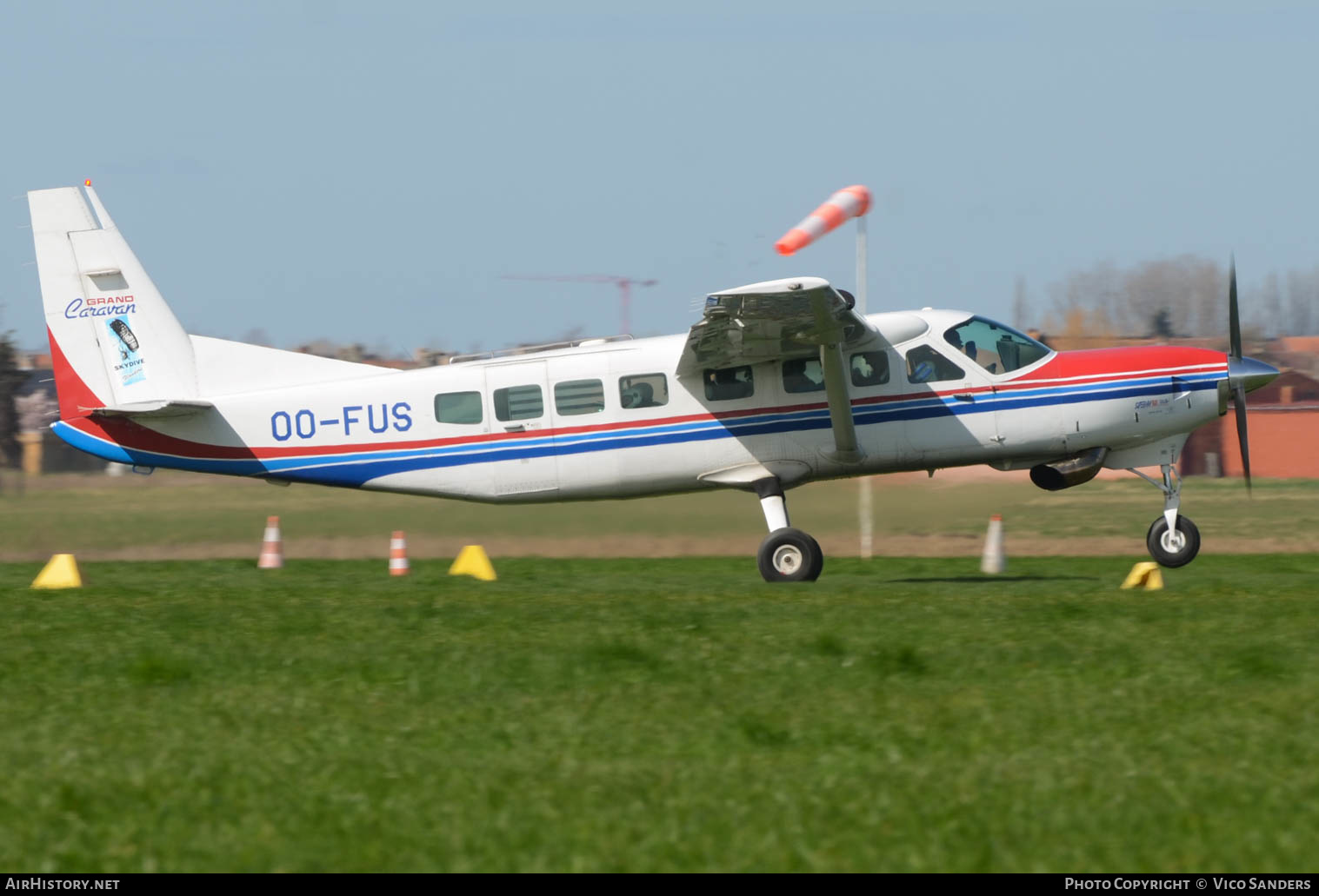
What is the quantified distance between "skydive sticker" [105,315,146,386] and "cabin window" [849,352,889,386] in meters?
7.10

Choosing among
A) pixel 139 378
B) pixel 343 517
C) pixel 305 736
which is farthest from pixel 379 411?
pixel 305 736

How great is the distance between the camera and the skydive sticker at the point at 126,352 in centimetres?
1499

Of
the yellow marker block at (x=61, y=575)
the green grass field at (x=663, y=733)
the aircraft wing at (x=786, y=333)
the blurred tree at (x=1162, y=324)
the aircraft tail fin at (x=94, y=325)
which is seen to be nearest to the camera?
the green grass field at (x=663, y=733)

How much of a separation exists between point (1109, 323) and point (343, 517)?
57919 mm

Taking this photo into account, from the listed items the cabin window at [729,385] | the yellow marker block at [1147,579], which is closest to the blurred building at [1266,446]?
the cabin window at [729,385]

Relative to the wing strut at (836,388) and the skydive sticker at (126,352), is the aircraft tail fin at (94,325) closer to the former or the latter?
the skydive sticker at (126,352)

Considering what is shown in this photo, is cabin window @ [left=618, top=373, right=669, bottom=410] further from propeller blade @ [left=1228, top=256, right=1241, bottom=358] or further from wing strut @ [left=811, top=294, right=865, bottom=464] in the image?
propeller blade @ [left=1228, top=256, right=1241, bottom=358]

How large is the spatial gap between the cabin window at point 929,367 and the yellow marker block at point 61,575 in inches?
328

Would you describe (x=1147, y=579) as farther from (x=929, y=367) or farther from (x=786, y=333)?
(x=786, y=333)

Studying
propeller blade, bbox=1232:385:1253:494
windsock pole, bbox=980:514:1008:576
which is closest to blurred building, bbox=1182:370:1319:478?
windsock pole, bbox=980:514:1008:576

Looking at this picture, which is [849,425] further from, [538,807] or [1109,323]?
[1109,323]

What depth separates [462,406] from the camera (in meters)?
14.6

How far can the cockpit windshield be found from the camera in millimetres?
14375
